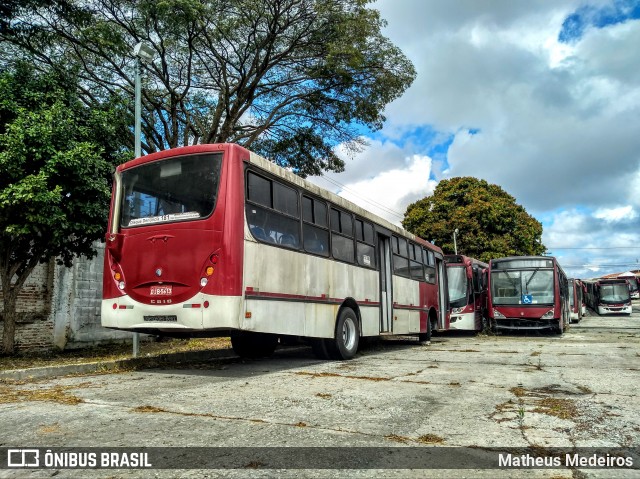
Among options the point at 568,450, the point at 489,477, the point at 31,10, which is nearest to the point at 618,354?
the point at 568,450

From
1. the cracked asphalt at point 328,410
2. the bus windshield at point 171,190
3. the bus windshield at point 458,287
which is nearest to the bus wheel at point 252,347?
the cracked asphalt at point 328,410

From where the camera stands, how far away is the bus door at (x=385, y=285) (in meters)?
11.1

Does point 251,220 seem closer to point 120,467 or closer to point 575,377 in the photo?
point 120,467

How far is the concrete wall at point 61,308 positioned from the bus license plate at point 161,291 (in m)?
5.64

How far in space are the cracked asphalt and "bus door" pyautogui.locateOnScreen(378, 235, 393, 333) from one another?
3068 mm

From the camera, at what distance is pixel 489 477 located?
293 centimetres

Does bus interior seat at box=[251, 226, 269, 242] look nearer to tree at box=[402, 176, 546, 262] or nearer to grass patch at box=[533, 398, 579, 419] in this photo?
grass patch at box=[533, 398, 579, 419]

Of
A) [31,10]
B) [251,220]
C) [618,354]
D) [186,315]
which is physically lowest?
[618,354]

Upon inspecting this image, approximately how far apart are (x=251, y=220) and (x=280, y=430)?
11.9 ft

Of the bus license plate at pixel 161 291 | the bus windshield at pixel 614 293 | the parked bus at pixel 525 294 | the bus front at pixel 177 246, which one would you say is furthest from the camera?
the bus windshield at pixel 614 293

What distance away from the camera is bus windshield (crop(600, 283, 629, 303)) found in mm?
37359

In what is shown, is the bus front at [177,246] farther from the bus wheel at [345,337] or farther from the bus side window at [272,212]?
the bus wheel at [345,337]

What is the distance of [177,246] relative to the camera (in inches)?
268

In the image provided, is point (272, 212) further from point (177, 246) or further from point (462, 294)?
point (462, 294)
